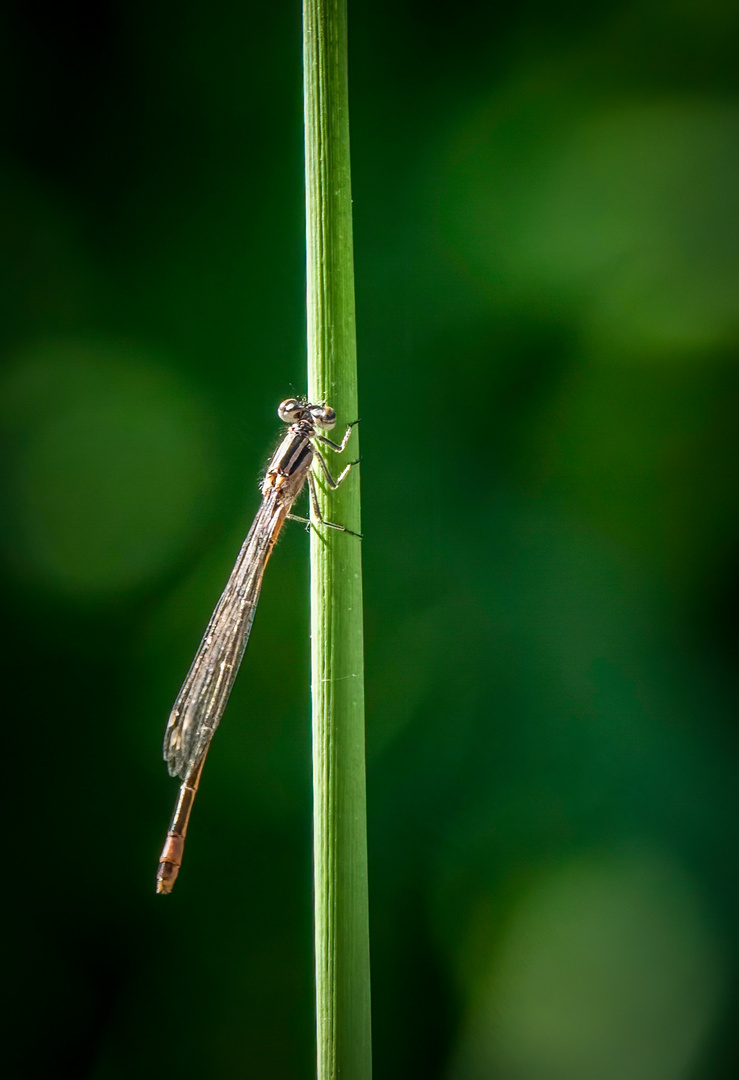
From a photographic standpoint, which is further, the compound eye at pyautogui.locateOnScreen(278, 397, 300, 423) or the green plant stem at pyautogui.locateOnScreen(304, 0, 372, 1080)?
the compound eye at pyautogui.locateOnScreen(278, 397, 300, 423)

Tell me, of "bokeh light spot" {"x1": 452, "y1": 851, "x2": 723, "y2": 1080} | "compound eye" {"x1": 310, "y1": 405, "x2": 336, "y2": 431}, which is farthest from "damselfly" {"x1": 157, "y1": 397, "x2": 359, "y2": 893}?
"bokeh light spot" {"x1": 452, "y1": 851, "x2": 723, "y2": 1080}

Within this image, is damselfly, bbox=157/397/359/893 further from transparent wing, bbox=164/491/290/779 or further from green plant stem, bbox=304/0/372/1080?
green plant stem, bbox=304/0/372/1080

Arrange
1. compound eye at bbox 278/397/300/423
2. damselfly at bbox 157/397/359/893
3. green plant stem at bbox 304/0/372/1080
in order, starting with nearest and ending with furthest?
→ green plant stem at bbox 304/0/372/1080 → damselfly at bbox 157/397/359/893 → compound eye at bbox 278/397/300/423

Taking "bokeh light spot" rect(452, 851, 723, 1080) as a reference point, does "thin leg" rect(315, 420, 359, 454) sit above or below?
above

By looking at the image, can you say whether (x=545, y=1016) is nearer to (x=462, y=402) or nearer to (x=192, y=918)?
(x=192, y=918)

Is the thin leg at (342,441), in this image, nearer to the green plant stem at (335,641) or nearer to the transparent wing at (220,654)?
the green plant stem at (335,641)

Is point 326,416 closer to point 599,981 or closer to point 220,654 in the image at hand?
point 220,654

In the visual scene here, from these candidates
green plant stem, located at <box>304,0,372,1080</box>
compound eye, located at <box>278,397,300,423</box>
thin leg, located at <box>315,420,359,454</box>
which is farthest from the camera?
compound eye, located at <box>278,397,300,423</box>

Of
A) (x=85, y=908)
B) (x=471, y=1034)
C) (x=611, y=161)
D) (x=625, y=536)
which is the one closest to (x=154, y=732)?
(x=85, y=908)
